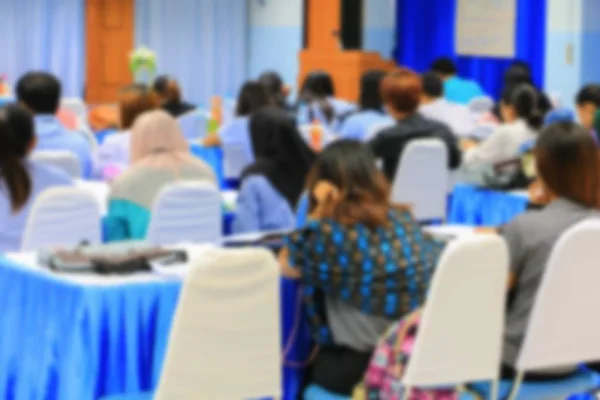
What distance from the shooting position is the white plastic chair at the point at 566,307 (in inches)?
155

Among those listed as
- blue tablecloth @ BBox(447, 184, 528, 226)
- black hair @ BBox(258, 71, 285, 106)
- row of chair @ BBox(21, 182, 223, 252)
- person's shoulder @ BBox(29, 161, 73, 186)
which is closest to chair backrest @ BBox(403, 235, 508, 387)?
row of chair @ BBox(21, 182, 223, 252)

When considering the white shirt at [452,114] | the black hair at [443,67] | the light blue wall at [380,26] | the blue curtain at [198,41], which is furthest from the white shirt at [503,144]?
the blue curtain at [198,41]

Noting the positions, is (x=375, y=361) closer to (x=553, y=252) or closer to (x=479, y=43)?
(x=553, y=252)

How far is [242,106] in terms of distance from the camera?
8.89 m

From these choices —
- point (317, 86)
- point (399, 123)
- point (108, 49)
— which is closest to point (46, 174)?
point (399, 123)

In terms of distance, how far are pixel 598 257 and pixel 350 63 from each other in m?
10.8

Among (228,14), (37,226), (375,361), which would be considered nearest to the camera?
(375,361)

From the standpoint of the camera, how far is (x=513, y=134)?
7746mm

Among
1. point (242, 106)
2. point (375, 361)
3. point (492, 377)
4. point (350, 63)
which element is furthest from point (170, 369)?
point (350, 63)

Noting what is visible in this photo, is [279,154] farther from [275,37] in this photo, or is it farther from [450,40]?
[275,37]

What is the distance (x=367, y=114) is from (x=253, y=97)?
956 mm

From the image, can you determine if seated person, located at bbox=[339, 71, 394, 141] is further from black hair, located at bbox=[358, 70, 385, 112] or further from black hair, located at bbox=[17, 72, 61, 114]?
black hair, located at bbox=[17, 72, 61, 114]

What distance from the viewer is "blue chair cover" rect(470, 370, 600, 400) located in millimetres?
4084

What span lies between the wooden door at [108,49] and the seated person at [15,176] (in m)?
11.7
